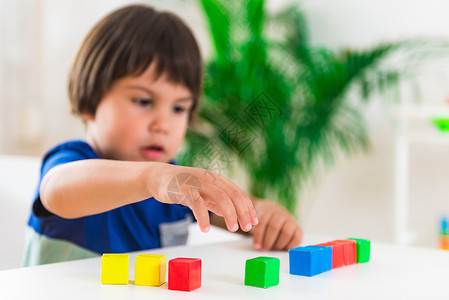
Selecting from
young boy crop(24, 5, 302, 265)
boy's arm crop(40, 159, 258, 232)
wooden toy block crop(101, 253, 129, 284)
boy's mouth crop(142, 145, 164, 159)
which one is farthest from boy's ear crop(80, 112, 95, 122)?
wooden toy block crop(101, 253, 129, 284)

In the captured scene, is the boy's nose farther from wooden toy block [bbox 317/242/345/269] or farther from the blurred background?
the blurred background

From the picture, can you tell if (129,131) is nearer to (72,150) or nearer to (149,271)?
(72,150)

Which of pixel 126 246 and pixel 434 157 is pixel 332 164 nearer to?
pixel 434 157

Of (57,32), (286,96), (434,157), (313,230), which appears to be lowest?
(313,230)

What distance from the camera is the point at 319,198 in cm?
212

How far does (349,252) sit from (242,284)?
0.14 meters

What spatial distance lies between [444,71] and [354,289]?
1.54 m

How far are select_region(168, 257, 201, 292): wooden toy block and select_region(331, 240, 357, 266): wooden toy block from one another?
6.5 inches

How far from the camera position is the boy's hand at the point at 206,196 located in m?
0.41

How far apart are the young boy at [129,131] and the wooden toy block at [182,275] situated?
0.22 metres

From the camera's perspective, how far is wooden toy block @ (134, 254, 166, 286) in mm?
411

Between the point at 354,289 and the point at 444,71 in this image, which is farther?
the point at 444,71

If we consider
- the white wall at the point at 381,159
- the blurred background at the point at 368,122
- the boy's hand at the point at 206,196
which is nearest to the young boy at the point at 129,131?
the boy's hand at the point at 206,196

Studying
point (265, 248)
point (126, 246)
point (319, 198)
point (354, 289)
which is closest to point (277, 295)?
point (354, 289)
